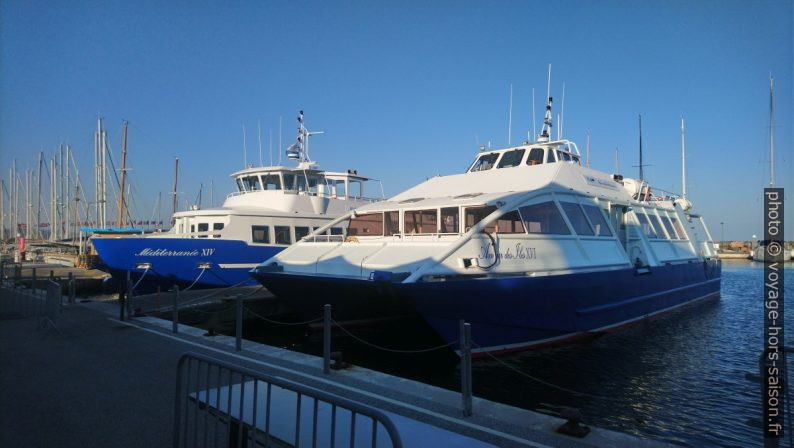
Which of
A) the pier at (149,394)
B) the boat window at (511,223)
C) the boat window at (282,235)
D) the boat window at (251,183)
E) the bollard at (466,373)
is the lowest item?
the pier at (149,394)

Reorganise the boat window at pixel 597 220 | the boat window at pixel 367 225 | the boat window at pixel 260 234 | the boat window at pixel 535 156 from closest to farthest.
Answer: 1. the boat window at pixel 597 220
2. the boat window at pixel 367 225
3. the boat window at pixel 535 156
4. the boat window at pixel 260 234

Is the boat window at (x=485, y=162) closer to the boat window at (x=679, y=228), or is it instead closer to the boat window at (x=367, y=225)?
the boat window at (x=367, y=225)

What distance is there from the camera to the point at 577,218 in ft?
38.0

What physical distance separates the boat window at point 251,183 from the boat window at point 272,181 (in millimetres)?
399

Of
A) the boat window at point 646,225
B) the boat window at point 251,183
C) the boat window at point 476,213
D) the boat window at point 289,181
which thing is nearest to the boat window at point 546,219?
the boat window at point 476,213

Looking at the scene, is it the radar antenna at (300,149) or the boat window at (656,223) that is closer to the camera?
the boat window at (656,223)

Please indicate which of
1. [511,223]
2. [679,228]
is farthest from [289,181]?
Answer: [679,228]

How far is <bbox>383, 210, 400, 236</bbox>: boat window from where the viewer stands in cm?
1211

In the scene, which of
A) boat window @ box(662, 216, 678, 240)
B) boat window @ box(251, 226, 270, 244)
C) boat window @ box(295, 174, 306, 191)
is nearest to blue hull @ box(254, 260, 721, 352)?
boat window @ box(662, 216, 678, 240)

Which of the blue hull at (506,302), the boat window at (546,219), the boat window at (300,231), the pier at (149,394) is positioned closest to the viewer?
the pier at (149,394)

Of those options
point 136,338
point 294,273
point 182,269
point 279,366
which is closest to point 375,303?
point 294,273

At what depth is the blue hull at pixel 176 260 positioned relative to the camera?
1648cm

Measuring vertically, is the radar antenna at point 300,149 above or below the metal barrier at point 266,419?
above

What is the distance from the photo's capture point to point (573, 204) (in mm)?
11578
